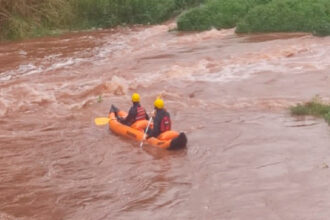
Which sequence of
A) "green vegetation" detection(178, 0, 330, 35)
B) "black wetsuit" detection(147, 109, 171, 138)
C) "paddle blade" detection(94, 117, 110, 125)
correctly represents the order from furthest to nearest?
"green vegetation" detection(178, 0, 330, 35)
"paddle blade" detection(94, 117, 110, 125)
"black wetsuit" detection(147, 109, 171, 138)

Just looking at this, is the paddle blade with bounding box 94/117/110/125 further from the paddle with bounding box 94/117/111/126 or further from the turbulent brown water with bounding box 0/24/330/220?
the turbulent brown water with bounding box 0/24/330/220

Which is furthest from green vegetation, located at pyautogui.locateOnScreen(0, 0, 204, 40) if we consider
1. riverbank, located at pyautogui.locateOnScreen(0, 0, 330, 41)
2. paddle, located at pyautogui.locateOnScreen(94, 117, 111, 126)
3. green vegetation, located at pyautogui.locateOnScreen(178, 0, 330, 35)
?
paddle, located at pyautogui.locateOnScreen(94, 117, 111, 126)

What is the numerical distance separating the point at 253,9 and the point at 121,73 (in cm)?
746

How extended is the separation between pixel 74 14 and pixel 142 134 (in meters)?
15.8

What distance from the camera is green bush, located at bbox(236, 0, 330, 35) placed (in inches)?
746

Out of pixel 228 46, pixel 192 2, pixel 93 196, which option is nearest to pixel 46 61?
pixel 228 46

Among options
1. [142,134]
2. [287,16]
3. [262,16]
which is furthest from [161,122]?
[262,16]

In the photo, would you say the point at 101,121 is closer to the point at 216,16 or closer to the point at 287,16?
the point at 287,16

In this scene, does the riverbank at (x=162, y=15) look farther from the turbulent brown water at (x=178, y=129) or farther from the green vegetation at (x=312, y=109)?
the green vegetation at (x=312, y=109)

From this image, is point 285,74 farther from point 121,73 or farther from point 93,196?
point 93,196

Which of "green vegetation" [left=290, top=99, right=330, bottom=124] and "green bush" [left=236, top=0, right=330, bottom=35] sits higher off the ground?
"green bush" [left=236, top=0, right=330, bottom=35]

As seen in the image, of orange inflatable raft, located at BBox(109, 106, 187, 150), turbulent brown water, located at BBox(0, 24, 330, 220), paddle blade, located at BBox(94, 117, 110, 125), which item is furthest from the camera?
paddle blade, located at BBox(94, 117, 110, 125)

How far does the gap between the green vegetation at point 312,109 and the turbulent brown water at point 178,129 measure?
9.8 inches

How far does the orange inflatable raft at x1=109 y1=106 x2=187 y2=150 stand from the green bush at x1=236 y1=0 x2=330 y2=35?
33.3 feet
